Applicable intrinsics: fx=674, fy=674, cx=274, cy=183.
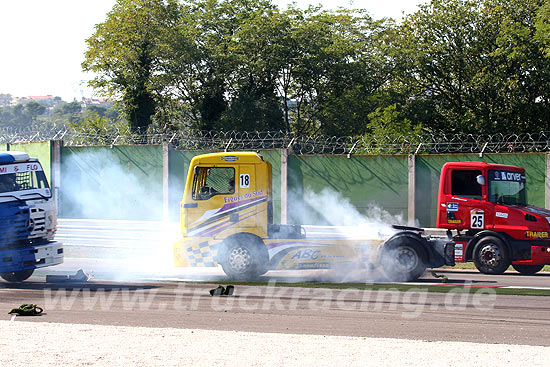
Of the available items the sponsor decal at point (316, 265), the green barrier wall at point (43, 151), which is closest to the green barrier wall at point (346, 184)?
the sponsor decal at point (316, 265)

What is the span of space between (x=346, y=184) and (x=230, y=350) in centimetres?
1666

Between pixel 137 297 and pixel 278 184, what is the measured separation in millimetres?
13038

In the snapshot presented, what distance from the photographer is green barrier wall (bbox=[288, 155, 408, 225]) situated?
2378 cm

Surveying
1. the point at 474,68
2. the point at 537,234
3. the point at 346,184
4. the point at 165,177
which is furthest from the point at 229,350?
the point at 474,68

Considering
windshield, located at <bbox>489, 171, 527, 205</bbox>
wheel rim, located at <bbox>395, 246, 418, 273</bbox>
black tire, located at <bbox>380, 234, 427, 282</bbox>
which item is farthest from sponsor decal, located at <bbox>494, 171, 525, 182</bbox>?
wheel rim, located at <bbox>395, 246, 418, 273</bbox>

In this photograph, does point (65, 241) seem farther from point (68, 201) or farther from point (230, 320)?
point (230, 320)

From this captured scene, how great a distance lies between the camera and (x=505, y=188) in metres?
16.2

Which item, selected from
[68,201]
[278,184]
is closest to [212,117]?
[68,201]

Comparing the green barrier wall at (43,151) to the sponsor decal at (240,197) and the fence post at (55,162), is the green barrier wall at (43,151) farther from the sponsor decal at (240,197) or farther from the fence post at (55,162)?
the sponsor decal at (240,197)

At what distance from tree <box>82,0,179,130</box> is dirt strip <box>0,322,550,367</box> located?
37160mm

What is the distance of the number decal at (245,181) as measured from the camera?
14883 millimetres

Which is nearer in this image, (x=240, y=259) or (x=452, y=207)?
(x=240, y=259)

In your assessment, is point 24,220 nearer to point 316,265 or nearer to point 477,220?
point 316,265

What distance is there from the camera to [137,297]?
41.1 feet
